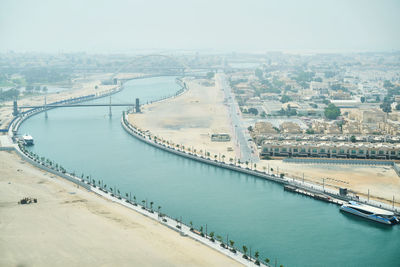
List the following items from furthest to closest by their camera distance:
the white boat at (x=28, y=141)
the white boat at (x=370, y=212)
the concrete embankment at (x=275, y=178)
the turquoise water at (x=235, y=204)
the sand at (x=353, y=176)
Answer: the white boat at (x=28, y=141) → the sand at (x=353, y=176) → the concrete embankment at (x=275, y=178) → the white boat at (x=370, y=212) → the turquoise water at (x=235, y=204)

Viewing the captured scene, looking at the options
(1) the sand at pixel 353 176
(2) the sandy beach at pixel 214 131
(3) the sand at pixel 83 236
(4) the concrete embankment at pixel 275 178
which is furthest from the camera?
(2) the sandy beach at pixel 214 131

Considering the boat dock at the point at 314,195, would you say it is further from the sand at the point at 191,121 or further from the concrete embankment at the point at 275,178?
the sand at the point at 191,121

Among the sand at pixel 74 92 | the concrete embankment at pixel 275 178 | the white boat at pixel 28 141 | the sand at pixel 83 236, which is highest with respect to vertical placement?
the sand at pixel 74 92

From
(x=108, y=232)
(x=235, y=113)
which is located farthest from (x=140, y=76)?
(x=108, y=232)

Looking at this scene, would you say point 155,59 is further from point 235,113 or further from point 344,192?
point 344,192

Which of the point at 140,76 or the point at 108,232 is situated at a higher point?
the point at 140,76

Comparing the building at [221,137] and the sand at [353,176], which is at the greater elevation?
the building at [221,137]

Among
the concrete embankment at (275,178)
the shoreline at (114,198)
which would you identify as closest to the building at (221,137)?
the concrete embankment at (275,178)
